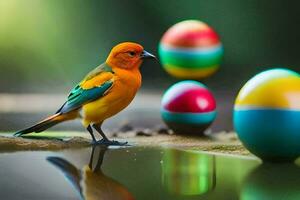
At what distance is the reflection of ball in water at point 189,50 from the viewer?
2.38m

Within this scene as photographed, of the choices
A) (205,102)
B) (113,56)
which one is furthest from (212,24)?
(113,56)

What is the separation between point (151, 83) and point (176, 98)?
1.54ft

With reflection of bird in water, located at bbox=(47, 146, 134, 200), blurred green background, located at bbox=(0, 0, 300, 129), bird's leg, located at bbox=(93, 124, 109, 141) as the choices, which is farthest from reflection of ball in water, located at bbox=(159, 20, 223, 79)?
reflection of bird in water, located at bbox=(47, 146, 134, 200)

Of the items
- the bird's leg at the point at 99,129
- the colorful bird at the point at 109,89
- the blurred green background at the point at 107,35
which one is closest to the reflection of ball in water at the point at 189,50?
the blurred green background at the point at 107,35

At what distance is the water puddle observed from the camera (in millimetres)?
1559

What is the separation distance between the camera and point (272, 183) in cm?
164

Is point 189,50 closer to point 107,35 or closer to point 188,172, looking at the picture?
point 107,35

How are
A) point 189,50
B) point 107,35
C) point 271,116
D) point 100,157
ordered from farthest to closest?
point 107,35, point 189,50, point 100,157, point 271,116

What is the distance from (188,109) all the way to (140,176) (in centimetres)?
52

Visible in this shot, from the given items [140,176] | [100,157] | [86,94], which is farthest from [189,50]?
[140,176]

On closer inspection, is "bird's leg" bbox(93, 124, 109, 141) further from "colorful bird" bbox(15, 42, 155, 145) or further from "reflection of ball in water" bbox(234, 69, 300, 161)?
"reflection of ball in water" bbox(234, 69, 300, 161)

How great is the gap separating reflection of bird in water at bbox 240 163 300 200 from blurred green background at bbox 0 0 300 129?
0.65 m

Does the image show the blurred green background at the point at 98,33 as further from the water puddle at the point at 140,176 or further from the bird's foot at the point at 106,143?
the water puddle at the point at 140,176

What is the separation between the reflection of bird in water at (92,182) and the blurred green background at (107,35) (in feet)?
2.23
